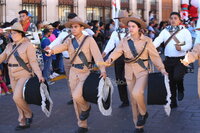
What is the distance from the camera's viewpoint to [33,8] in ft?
70.0

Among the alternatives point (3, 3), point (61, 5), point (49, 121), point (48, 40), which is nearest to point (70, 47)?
point (49, 121)

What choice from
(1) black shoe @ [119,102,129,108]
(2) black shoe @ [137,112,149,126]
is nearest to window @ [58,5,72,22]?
(1) black shoe @ [119,102,129,108]

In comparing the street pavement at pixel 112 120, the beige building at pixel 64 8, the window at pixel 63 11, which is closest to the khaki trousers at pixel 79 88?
the street pavement at pixel 112 120

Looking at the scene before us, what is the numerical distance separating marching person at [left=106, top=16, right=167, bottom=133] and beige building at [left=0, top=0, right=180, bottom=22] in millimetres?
13895

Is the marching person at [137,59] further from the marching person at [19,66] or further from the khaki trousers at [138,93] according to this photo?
the marching person at [19,66]

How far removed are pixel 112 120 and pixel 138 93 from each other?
50.8 inches

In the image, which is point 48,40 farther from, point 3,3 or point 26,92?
point 3,3

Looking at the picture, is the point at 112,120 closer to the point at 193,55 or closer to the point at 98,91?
the point at 98,91

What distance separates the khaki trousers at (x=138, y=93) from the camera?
605 centimetres

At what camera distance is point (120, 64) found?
8.15m

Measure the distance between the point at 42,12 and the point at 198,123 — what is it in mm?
16097

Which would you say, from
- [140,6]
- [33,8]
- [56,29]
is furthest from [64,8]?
[56,29]

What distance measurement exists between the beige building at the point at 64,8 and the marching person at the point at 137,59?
13895 millimetres

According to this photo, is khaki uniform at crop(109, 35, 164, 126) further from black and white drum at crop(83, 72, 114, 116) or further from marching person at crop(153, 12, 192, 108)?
marching person at crop(153, 12, 192, 108)
